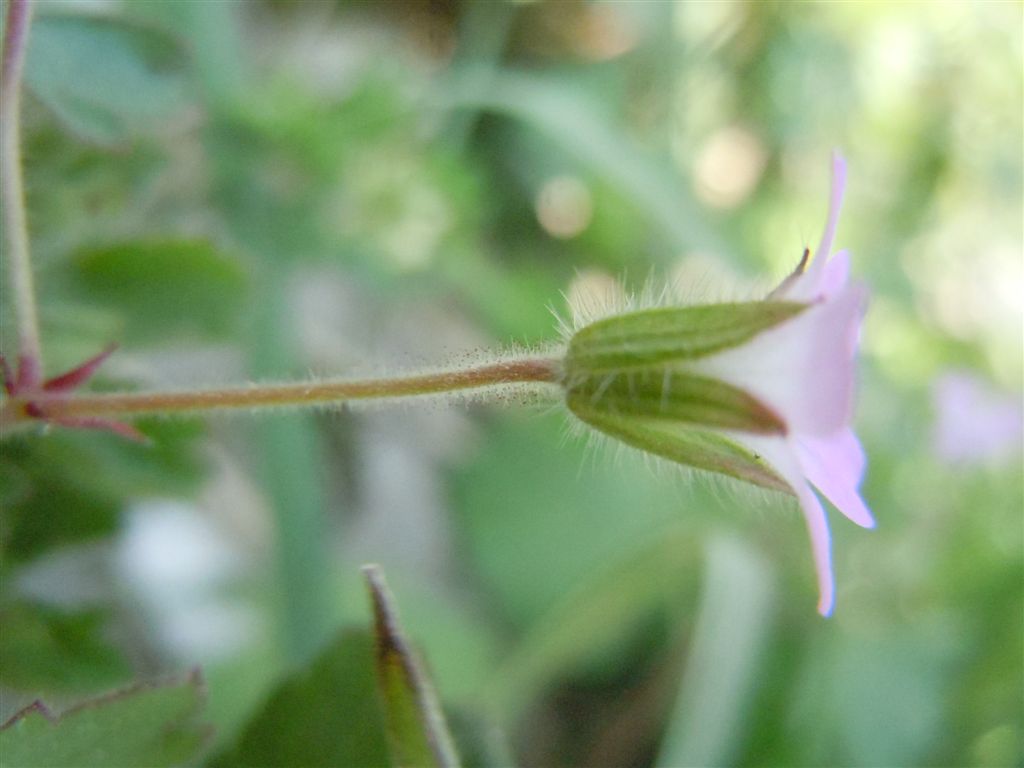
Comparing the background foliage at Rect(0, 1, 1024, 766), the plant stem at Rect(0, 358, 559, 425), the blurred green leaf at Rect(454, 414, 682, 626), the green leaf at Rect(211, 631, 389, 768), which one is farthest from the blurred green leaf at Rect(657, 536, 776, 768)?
the plant stem at Rect(0, 358, 559, 425)

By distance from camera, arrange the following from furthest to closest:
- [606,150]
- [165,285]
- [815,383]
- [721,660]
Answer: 1. [606,150]
2. [721,660]
3. [165,285]
4. [815,383]

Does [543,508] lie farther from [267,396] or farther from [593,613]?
[267,396]

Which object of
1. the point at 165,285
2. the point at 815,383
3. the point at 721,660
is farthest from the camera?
the point at 721,660

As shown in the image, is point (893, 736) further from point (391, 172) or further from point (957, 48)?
point (957, 48)

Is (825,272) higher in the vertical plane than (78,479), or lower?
higher

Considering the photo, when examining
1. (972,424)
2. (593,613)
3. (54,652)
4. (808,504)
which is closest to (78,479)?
(54,652)

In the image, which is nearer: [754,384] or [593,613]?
[754,384]

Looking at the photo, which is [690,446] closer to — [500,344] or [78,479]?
[500,344]

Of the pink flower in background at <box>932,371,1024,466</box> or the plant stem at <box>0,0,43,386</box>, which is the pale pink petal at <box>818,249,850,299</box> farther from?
the pink flower in background at <box>932,371,1024,466</box>

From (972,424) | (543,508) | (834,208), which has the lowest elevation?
(543,508)
